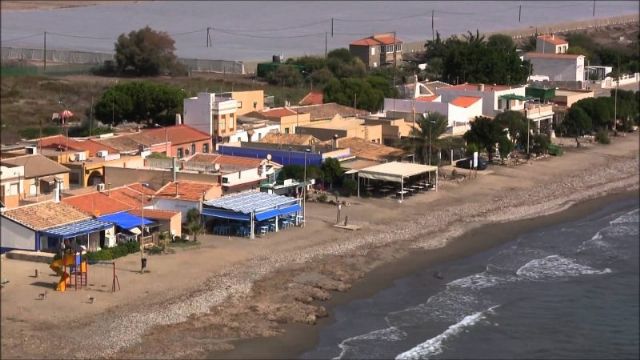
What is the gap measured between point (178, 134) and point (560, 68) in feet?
100

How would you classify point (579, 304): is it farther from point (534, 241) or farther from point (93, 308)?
point (93, 308)

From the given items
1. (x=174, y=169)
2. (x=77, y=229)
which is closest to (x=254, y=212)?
(x=174, y=169)

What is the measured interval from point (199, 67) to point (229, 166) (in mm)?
35060

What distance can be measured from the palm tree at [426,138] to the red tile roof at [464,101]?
807 cm

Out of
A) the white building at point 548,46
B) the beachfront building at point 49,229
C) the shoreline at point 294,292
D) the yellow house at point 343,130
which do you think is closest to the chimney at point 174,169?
the beachfront building at point 49,229

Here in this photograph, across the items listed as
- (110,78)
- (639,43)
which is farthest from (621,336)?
(639,43)

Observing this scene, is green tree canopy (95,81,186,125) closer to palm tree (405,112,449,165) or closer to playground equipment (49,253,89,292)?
palm tree (405,112,449,165)

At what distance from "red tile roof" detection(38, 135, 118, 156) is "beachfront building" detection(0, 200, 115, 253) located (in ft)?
22.1

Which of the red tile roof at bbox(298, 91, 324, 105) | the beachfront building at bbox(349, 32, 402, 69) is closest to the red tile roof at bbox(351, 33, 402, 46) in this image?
the beachfront building at bbox(349, 32, 402, 69)

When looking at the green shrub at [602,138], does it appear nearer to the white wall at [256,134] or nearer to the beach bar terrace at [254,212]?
the white wall at [256,134]

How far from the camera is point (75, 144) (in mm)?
33906

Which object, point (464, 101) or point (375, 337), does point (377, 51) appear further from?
point (375, 337)

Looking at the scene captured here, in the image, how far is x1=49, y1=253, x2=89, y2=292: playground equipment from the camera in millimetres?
22734

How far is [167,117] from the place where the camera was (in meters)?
42.1
